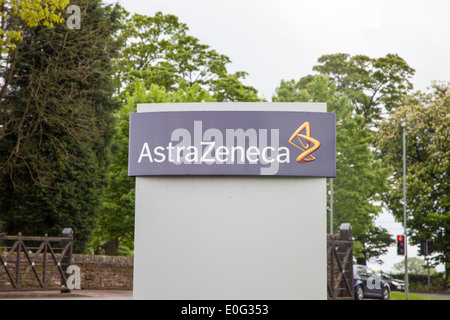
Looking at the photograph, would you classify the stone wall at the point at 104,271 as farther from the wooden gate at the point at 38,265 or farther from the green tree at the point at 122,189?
the green tree at the point at 122,189

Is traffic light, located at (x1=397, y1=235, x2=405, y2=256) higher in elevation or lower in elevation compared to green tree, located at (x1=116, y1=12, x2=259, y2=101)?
lower

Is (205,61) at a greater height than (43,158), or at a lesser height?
greater

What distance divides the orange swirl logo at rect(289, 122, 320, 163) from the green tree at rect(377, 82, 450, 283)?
29.9 metres

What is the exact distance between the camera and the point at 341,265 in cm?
2077

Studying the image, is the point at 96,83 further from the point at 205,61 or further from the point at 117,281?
the point at 205,61

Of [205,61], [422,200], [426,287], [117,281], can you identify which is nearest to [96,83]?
[117,281]

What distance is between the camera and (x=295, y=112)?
40.2ft

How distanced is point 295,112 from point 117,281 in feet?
58.2

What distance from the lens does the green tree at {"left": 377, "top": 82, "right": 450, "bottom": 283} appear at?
40594 millimetres

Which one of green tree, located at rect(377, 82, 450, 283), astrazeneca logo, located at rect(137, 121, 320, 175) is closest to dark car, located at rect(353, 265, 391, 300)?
green tree, located at rect(377, 82, 450, 283)

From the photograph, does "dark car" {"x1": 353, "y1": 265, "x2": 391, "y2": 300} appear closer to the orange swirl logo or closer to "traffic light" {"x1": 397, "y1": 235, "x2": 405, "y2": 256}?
"traffic light" {"x1": 397, "y1": 235, "x2": 405, "y2": 256}

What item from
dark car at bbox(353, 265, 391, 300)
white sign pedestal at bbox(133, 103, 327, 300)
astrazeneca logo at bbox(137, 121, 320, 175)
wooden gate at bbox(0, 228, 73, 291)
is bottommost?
dark car at bbox(353, 265, 391, 300)

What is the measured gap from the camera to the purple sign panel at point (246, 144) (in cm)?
1212
